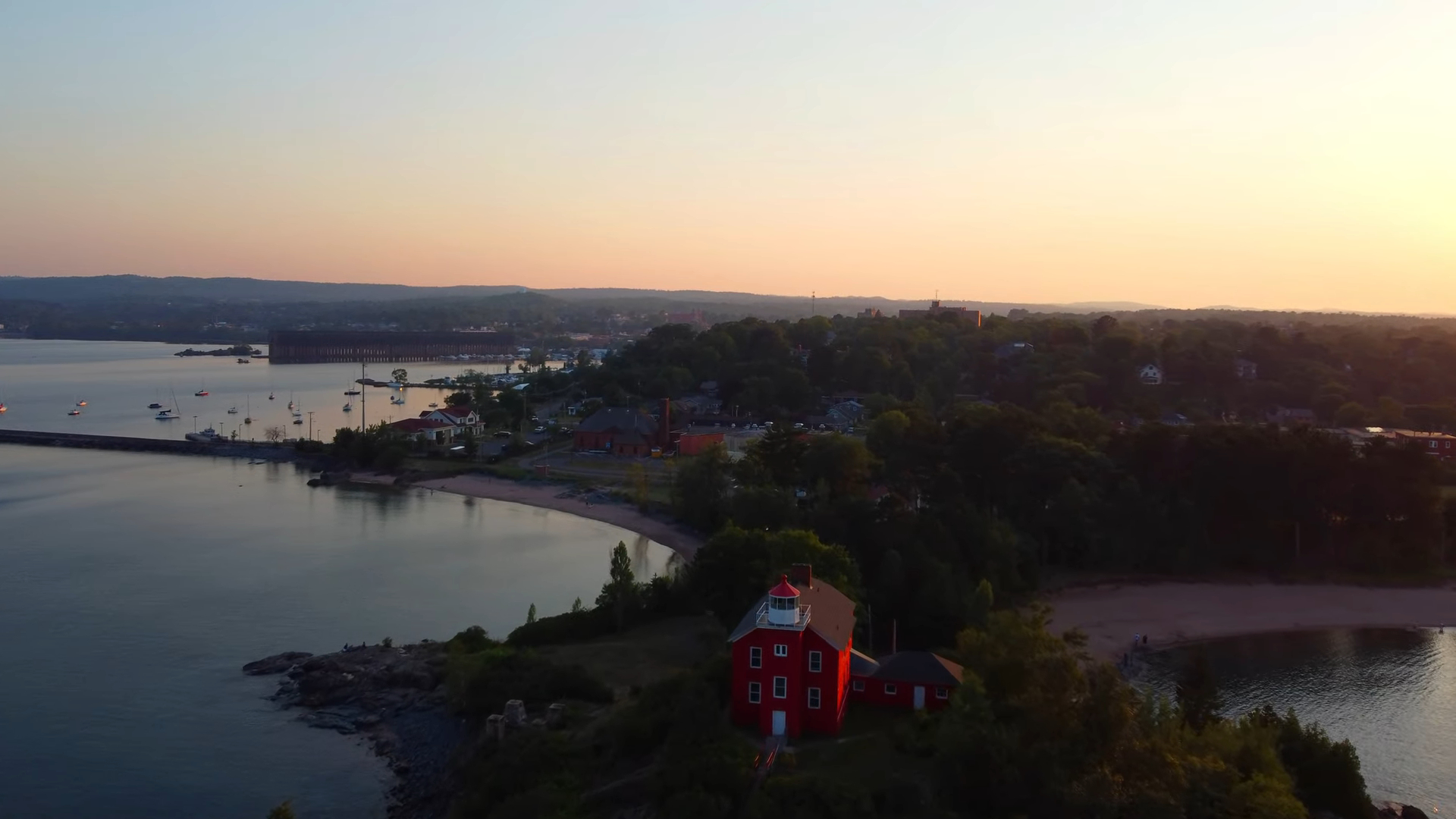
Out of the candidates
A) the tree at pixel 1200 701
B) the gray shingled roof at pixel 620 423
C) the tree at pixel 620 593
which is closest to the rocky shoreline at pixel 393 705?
the tree at pixel 620 593

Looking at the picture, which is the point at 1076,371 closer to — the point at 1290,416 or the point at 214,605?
the point at 1290,416

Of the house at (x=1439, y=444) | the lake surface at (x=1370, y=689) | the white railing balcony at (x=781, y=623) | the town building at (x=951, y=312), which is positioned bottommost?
the lake surface at (x=1370, y=689)

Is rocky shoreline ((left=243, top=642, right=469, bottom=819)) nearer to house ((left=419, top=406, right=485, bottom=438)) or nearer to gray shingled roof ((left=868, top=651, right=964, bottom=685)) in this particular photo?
gray shingled roof ((left=868, top=651, right=964, bottom=685))

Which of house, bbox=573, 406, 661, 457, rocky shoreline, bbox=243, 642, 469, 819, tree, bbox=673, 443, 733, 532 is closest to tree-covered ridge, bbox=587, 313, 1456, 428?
house, bbox=573, 406, 661, 457

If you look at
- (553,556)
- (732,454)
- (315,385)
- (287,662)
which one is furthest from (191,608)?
(315,385)

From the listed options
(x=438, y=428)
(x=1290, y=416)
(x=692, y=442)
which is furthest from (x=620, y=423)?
(x=1290, y=416)

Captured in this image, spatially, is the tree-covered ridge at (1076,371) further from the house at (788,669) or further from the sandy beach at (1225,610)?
the house at (788,669)
